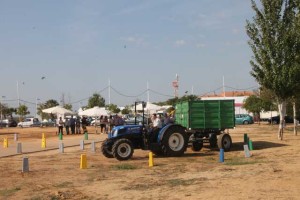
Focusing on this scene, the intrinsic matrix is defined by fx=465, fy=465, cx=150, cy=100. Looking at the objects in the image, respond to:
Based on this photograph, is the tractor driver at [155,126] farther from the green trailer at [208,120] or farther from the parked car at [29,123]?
the parked car at [29,123]

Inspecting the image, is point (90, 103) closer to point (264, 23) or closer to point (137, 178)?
point (264, 23)

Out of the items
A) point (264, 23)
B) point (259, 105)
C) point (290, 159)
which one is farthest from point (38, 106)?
point (290, 159)

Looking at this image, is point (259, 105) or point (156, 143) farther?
point (259, 105)

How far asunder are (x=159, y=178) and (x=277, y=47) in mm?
15732

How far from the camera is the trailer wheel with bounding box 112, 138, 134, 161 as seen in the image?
56.4ft

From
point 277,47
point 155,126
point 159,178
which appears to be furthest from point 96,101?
point 159,178

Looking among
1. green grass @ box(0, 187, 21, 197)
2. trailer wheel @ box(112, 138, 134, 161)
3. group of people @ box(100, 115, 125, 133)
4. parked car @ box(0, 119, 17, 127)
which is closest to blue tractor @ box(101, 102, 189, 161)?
trailer wheel @ box(112, 138, 134, 161)

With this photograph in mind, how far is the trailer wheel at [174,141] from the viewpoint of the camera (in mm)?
18280

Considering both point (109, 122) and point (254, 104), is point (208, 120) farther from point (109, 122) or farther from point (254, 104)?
point (254, 104)

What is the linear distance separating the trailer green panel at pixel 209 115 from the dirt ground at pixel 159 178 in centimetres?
232

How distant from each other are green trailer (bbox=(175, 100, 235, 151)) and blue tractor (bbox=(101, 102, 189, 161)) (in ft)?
6.11

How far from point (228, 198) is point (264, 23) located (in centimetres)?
1885

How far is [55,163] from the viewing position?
55.9 ft

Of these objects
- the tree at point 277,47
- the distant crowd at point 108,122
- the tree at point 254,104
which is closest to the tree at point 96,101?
the tree at point 254,104
